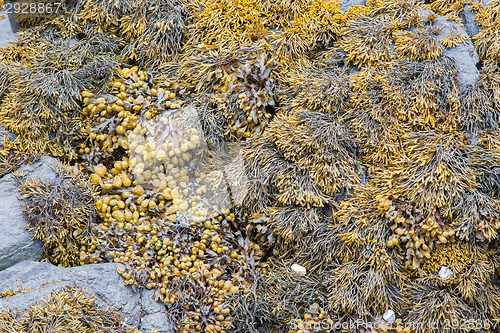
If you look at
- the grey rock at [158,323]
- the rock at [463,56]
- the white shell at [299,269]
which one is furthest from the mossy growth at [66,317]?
the rock at [463,56]

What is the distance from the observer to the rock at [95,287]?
2.96 metres

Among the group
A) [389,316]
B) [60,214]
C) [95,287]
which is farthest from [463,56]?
[60,214]

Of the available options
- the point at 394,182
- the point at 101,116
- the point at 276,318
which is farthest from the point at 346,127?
the point at 101,116

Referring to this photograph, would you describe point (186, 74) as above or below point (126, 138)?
above

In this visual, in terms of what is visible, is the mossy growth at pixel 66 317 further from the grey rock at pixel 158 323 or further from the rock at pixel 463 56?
the rock at pixel 463 56

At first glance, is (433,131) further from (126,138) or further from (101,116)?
(101,116)

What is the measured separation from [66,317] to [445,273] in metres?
3.36

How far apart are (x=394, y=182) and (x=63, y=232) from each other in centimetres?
332

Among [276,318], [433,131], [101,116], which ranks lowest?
[276,318]

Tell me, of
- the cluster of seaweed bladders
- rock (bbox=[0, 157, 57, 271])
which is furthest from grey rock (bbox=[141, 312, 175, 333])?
rock (bbox=[0, 157, 57, 271])

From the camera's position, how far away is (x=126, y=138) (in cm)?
379

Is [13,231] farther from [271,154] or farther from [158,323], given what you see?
[271,154]

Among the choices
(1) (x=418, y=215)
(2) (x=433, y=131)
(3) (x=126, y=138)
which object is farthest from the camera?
(3) (x=126, y=138)

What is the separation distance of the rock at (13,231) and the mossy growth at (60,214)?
6 centimetres
